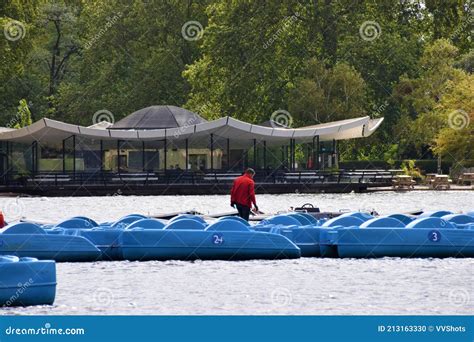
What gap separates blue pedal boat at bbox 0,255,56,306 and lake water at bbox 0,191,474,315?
200 mm

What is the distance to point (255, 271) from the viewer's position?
26.7 meters

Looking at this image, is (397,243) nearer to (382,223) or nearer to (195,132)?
(382,223)

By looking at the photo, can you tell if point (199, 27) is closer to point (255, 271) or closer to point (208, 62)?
point (208, 62)

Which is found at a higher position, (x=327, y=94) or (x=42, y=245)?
(x=327, y=94)

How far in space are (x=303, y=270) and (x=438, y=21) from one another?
59600 millimetres

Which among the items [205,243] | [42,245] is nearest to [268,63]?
[205,243]

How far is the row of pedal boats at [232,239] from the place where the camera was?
28125 mm

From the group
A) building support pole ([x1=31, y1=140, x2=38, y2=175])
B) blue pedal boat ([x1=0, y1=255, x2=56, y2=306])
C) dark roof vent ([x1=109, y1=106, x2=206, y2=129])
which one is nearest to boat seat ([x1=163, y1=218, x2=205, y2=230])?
blue pedal boat ([x1=0, y1=255, x2=56, y2=306])

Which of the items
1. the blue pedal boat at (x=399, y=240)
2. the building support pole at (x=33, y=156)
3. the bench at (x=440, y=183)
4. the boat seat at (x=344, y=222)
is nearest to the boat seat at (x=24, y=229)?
the blue pedal boat at (x=399, y=240)

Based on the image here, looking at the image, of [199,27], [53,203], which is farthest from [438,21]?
[53,203]

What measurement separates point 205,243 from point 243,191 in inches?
149

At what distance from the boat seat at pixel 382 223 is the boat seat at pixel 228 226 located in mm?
2910

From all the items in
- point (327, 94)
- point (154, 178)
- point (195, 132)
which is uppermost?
point (327, 94)

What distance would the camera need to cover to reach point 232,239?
28.7 meters
